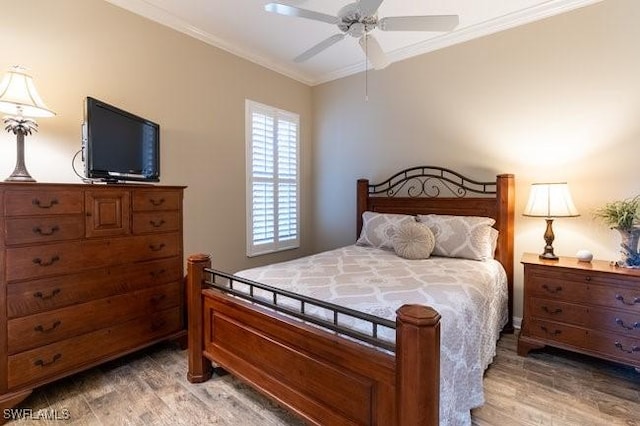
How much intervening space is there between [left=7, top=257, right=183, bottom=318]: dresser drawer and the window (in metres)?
1.31

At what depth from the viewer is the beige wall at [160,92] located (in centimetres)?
227

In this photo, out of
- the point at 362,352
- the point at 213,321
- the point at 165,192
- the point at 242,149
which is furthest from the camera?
the point at 242,149

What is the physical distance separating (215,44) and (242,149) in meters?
1.10

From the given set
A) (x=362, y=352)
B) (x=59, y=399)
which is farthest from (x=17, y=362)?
(x=362, y=352)

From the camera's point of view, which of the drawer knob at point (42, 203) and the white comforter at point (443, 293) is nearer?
the white comforter at point (443, 293)

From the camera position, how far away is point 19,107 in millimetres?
1940

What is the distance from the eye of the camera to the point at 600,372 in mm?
2305

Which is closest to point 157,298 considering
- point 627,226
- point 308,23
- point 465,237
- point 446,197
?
point 465,237

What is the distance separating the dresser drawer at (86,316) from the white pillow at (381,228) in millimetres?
1881

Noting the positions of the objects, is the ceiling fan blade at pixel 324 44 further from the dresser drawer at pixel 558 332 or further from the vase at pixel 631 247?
the dresser drawer at pixel 558 332

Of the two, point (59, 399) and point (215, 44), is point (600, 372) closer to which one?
point (59, 399)

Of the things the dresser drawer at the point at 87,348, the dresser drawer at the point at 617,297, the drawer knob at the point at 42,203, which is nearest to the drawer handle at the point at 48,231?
the drawer knob at the point at 42,203

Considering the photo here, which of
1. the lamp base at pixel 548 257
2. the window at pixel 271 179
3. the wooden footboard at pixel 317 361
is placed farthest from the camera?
the window at pixel 271 179

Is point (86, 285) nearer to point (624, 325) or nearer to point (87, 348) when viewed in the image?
point (87, 348)
